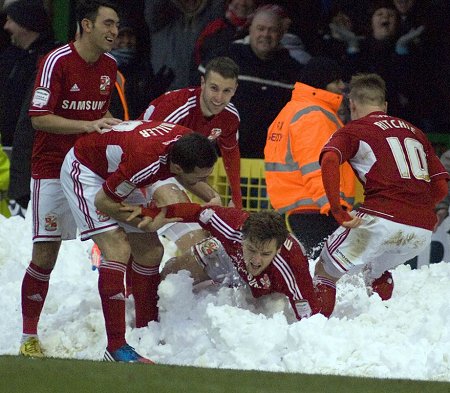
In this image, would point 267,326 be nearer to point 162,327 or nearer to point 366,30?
point 162,327

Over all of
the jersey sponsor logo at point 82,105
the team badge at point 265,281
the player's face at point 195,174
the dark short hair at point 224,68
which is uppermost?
the dark short hair at point 224,68

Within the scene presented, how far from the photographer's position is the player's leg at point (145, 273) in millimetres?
7297

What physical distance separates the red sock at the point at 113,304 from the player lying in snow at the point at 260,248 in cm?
32

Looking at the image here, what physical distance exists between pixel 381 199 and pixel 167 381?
240 centimetres

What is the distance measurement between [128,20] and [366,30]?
77.3 inches

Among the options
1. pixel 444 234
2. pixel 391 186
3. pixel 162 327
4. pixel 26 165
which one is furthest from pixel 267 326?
pixel 26 165

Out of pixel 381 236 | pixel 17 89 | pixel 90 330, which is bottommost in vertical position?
pixel 90 330

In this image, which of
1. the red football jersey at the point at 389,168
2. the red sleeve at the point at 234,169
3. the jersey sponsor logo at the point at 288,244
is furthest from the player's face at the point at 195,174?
the red sleeve at the point at 234,169

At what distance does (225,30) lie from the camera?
10.1 meters

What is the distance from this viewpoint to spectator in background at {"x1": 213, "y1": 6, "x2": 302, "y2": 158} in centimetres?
968

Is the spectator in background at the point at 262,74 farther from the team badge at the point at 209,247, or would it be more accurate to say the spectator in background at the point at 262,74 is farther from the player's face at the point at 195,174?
the player's face at the point at 195,174

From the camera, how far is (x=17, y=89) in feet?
34.2

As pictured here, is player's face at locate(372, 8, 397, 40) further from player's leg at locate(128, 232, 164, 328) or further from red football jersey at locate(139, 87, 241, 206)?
player's leg at locate(128, 232, 164, 328)

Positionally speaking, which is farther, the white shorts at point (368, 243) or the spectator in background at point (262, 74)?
the spectator in background at point (262, 74)
